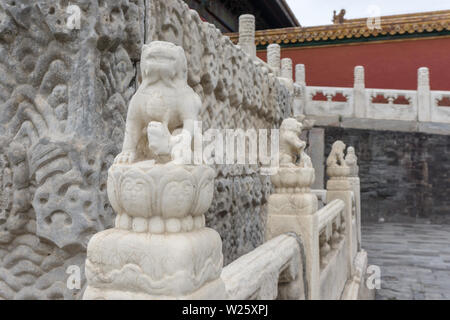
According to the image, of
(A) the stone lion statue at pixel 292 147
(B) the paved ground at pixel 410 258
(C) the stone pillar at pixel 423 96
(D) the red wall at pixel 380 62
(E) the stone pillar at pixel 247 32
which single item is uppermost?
(D) the red wall at pixel 380 62

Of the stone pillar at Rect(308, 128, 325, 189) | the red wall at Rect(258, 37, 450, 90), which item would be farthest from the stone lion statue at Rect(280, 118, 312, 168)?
the red wall at Rect(258, 37, 450, 90)

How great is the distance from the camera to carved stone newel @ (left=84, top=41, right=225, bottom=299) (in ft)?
3.52

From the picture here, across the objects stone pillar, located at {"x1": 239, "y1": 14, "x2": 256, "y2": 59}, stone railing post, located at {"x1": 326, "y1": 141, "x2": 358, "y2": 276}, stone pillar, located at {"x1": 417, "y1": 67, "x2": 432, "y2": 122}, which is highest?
stone pillar, located at {"x1": 239, "y1": 14, "x2": 256, "y2": 59}

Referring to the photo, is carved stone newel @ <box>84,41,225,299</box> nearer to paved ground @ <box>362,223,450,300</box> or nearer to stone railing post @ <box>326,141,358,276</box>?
stone railing post @ <box>326,141,358,276</box>

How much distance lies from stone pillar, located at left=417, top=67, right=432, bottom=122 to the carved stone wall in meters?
7.39

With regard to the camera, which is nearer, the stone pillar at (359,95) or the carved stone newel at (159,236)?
the carved stone newel at (159,236)

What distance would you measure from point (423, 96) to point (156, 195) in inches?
340

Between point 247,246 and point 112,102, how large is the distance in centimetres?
293

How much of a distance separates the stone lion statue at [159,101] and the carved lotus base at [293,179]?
48.4 inches

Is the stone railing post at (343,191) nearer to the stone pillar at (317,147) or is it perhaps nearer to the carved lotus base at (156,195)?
the carved lotus base at (156,195)

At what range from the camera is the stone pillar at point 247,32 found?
5781 millimetres

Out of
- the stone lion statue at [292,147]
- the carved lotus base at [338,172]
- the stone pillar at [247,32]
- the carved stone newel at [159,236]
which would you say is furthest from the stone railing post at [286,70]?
the carved stone newel at [159,236]

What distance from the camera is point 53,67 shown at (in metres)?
2.25
